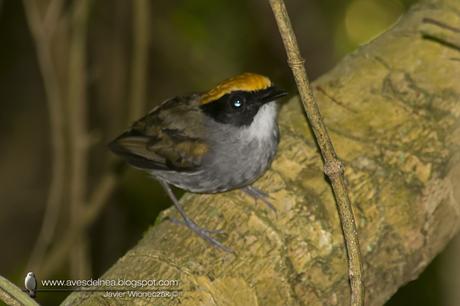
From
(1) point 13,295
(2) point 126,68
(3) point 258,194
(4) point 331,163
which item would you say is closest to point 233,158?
(3) point 258,194

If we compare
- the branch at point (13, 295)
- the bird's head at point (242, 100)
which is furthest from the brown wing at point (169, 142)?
the branch at point (13, 295)

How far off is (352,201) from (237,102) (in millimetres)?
1048

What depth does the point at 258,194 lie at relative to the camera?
4.07 metres

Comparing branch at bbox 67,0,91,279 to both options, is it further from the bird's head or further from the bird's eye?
the bird's eye

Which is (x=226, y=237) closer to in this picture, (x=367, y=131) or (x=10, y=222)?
(x=367, y=131)

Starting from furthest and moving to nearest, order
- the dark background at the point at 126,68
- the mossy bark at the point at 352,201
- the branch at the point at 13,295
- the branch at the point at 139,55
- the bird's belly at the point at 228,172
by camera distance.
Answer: the dark background at the point at 126,68
the branch at the point at 139,55
the bird's belly at the point at 228,172
the mossy bark at the point at 352,201
the branch at the point at 13,295

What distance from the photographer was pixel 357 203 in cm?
399

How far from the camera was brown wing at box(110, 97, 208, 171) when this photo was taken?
4914 mm

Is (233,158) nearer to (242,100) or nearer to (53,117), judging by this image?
(242,100)

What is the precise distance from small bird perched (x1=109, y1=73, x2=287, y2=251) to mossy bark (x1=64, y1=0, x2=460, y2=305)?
8.1 inches

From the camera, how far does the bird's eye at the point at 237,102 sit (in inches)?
185

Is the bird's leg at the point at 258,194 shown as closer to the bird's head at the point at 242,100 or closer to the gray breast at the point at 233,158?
the gray breast at the point at 233,158

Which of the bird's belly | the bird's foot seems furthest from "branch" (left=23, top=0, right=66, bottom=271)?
the bird's foot

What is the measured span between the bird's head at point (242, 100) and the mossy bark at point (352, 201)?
131 mm
